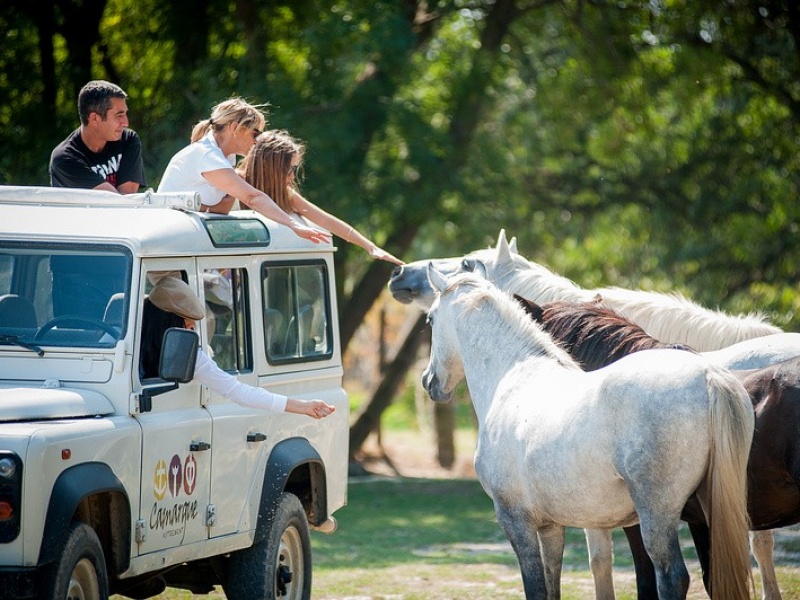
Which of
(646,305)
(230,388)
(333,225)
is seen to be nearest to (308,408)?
(230,388)

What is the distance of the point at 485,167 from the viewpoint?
1576 cm

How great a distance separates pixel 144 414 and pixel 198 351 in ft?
1.33

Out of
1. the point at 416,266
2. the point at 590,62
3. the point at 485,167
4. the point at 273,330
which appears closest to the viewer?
the point at 273,330

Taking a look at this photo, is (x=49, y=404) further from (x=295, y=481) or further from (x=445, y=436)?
(x=445, y=436)

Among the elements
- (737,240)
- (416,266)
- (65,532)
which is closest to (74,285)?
(65,532)

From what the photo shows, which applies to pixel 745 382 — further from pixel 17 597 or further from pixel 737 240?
pixel 737 240

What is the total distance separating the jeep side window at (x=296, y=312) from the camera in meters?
6.45

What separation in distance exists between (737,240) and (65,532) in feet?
50.8

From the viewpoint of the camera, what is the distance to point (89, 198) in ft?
19.1

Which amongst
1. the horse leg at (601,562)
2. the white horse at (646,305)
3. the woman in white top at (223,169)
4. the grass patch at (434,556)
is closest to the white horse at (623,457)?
the horse leg at (601,562)

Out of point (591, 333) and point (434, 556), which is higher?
point (591, 333)

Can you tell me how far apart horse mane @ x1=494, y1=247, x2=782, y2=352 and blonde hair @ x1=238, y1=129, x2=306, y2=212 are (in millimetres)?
2149

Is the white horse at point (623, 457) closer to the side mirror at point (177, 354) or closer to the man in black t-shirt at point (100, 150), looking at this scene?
the side mirror at point (177, 354)

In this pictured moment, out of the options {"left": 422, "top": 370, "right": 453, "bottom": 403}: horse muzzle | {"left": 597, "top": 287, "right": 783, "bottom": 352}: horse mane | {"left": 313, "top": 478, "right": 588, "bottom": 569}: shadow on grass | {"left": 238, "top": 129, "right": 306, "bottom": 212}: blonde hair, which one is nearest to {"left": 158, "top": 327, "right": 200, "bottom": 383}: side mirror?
{"left": 422, "top": 370, "right": 453, "bottom": 403}: horse muzzle
